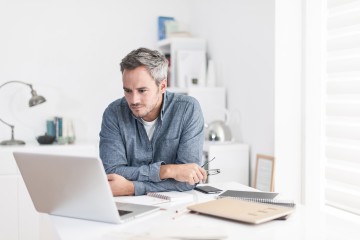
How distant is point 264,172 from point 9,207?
177cm

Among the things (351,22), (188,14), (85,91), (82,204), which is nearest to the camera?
(82,204)

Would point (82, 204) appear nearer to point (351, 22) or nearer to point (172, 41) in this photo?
point (351, 22)

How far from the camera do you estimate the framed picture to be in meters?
3.05

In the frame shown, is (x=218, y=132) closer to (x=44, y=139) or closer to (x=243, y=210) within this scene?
(x=44, y=139)

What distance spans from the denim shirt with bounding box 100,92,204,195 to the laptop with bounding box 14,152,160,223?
1.79 ft

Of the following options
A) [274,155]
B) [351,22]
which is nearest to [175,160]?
[274,155]

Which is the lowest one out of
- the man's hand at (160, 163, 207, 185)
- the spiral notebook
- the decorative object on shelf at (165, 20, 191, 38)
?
the spiral notebook

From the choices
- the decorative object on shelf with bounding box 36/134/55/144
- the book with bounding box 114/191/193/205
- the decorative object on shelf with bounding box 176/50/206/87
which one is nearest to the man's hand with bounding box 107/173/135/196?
the book with bounding box 114/191/193/205

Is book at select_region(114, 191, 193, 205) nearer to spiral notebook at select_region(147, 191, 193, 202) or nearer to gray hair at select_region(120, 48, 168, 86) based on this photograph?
spiral notebook at select_region(147, 191, 193, 202)

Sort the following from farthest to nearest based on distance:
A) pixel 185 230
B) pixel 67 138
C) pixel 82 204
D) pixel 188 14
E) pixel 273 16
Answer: pixel 188 14
pixel 67 138
pixel 273 16
pixel 82 204
pixel 185 230

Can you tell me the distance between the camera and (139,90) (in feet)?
6.79

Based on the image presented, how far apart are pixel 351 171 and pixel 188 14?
7.24 feet

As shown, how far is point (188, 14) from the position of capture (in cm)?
426

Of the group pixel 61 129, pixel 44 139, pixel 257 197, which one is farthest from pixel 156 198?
pixel 61 129
